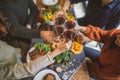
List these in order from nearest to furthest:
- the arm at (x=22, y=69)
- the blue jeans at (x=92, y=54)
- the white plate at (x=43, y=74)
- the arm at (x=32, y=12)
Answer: the arm at (x=22, y=69)
the white plate at (x=43, y=74)
the arm at (x=32, y=12)
the blue jeans at (x=92, y=54)

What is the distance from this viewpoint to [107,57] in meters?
1.50

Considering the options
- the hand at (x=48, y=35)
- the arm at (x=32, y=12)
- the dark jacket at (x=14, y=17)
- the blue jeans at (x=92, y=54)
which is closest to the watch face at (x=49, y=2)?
the arm at (x=32, y=12)

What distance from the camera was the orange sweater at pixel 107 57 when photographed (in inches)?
57.0

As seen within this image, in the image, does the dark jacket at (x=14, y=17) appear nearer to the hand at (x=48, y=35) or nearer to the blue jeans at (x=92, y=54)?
the hand at (x=48, y=35)

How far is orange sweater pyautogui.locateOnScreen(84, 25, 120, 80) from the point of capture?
1447 millimetres

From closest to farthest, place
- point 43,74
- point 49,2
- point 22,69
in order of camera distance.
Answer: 1. point 22,69
2. point 43,74
3. point 49,2

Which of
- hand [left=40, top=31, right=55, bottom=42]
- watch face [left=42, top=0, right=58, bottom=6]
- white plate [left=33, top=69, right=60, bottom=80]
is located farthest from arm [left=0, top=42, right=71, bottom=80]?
watch face [left=42, top=0, right=58, bottom=6]

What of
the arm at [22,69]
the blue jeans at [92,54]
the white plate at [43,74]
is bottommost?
the blue jeans at [92,54]

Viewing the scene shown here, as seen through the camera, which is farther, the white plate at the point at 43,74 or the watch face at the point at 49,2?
Answer: the watch face at the point at 49,2

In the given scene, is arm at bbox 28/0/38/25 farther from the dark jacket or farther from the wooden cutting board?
the wooden cutting board

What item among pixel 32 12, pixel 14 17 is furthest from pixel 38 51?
pixel 32 12

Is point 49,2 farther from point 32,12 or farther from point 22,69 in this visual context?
point 22,69

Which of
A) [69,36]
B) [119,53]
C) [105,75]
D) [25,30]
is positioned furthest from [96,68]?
[25,30]

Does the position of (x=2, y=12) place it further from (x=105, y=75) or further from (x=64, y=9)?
(x=105, y=75)
